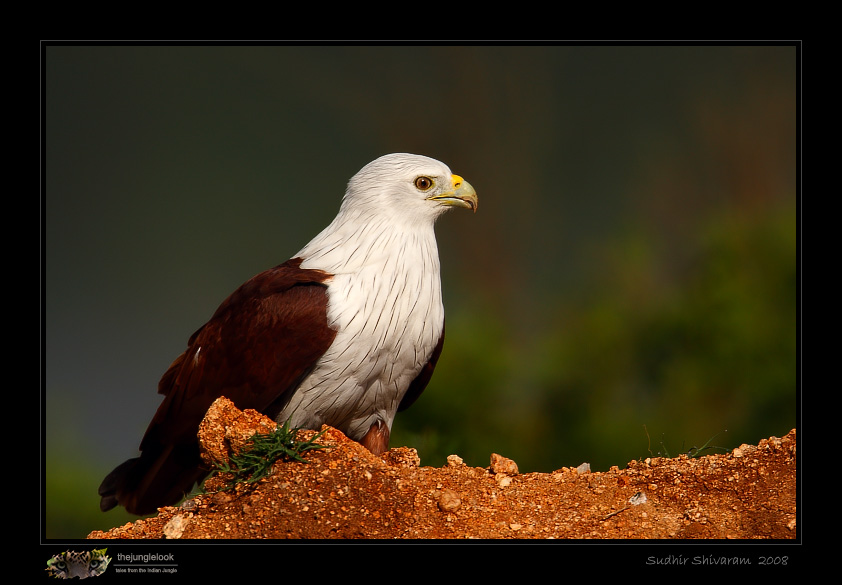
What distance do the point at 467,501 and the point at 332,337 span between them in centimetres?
120

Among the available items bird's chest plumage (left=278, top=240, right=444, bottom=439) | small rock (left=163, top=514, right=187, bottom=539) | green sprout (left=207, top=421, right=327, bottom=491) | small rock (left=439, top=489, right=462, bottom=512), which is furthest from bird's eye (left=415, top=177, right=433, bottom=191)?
small rock (left=163, top=514, right=187, bottom=539)

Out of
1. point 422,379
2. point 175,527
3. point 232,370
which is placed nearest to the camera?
point 175,527

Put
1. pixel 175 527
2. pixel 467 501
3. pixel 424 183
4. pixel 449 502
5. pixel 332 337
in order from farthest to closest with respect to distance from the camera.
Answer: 1. pixel 424 183
2. pixel 332 337
3. pixel 467 501
4. pixel 449 502
5. pixel 175 527

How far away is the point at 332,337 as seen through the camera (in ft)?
15.8

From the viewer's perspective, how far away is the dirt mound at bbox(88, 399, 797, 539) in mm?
4051

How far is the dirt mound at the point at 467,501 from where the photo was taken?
4051mm

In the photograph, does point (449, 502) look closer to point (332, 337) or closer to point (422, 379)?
point (332, 337)

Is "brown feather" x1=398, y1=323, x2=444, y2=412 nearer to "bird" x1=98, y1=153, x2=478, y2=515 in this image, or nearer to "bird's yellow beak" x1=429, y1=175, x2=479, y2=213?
"bird" x1=98, y1=153, x2=478, y2=515

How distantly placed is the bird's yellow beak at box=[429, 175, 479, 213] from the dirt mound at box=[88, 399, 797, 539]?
1.71 meters

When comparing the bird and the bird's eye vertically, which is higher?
the bird's eye

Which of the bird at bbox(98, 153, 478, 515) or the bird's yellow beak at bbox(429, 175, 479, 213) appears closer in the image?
the bird at bbox(98, 153, 478, 515)

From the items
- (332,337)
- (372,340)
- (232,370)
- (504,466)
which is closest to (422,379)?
(372,340)

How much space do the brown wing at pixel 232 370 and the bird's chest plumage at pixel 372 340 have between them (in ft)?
0.30
